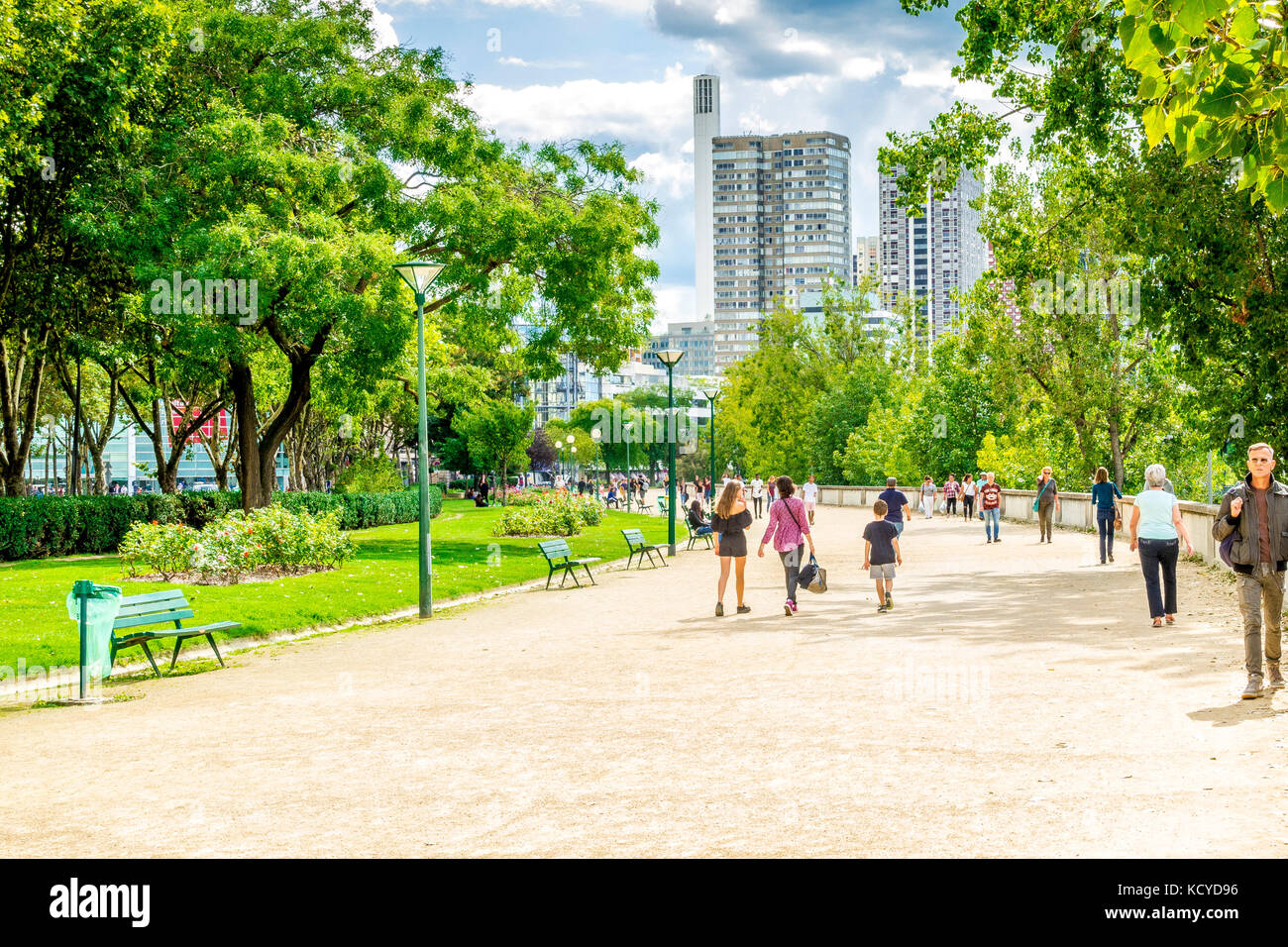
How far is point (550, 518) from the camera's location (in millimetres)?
37000

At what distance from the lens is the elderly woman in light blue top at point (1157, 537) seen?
1352 centimetres

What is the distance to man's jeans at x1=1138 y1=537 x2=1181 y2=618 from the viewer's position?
44.3ft

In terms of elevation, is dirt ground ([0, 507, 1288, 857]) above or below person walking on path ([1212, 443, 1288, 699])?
below

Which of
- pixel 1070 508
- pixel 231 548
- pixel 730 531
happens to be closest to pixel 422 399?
pixel 730 531

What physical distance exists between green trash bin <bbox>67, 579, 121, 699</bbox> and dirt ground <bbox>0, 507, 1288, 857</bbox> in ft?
1.49

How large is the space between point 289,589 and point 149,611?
668 centimetres

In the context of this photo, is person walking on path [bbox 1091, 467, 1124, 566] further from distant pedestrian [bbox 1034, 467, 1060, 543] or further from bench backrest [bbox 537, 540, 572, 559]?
bench backrest [bbox 537, 540, 572, 559]

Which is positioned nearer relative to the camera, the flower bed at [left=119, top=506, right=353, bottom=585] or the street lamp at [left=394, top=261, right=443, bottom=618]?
the street lamp at [left=394, top=261, right=443, bottom=618]

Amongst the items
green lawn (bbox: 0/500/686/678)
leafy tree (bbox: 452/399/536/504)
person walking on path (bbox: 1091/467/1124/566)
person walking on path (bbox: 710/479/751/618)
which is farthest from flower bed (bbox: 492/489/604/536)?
leafy tree (bbox: 452/399/536/504)

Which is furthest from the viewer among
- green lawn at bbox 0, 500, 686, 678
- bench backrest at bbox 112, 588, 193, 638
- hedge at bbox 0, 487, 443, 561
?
hedge at bbox 0, 487, 443, 561

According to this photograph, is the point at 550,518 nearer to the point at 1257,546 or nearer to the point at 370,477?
the point at 370,477

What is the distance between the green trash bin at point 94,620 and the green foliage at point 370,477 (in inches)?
1565

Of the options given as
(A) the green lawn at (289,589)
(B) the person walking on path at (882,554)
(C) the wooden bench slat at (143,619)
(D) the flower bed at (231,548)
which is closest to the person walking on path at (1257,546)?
(B) the person walking on path at (882,554)
